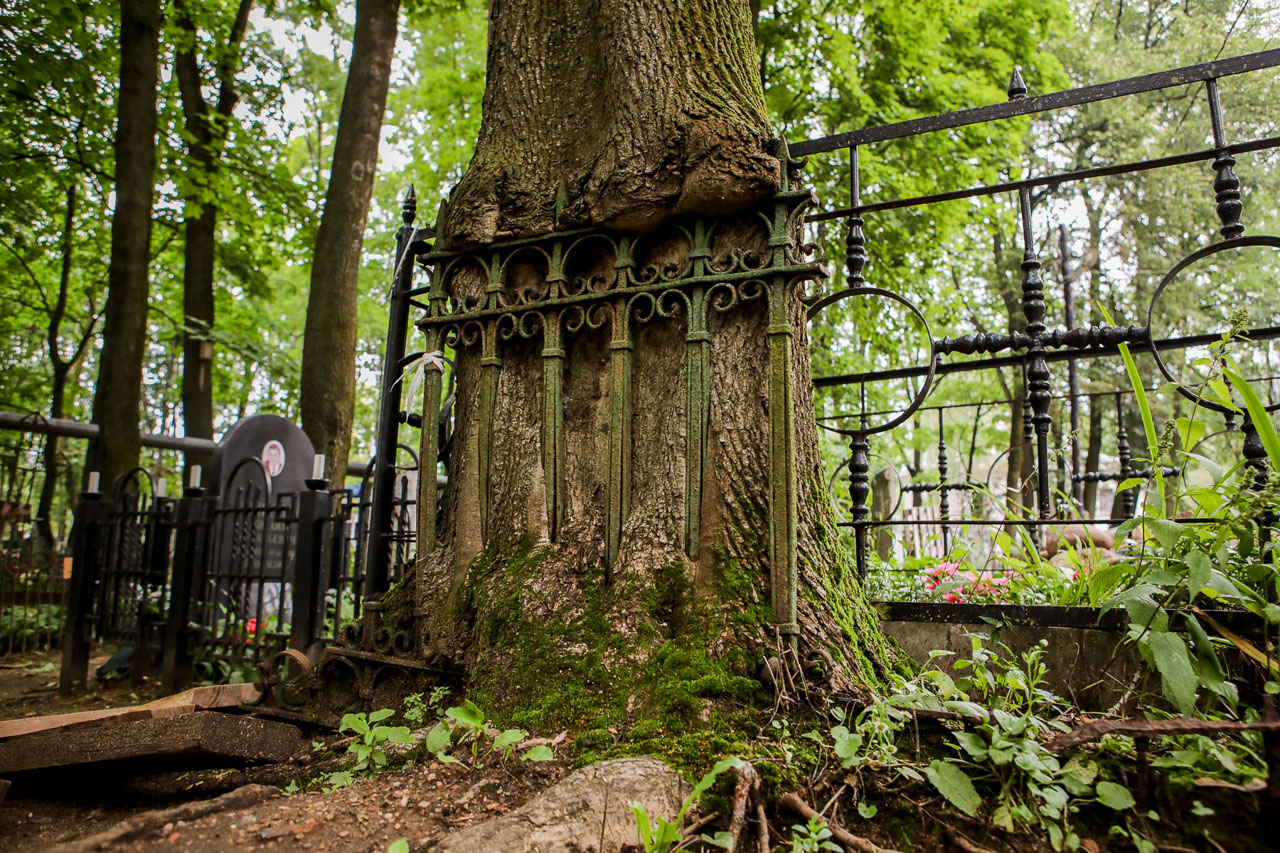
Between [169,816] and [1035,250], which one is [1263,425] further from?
[169,816]

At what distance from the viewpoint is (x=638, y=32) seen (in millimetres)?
3027

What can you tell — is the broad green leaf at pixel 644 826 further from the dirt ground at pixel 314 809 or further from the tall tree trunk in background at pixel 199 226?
the tall tree trunk in background at pixel 199 226

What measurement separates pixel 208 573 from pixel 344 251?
3.70 m

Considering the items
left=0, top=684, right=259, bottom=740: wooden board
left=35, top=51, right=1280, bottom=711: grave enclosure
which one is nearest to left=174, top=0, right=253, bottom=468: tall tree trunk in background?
left=0, top=684, right=259, bottom=740: wooden board

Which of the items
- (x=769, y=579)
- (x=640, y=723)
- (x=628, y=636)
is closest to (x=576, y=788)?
(x=640, y=723)

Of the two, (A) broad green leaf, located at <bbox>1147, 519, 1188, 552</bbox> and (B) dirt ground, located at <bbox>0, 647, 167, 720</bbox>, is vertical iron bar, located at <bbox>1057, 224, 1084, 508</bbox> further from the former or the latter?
(B) dirt ground, located at <bbox>0, 647, 167, 720</bbox>

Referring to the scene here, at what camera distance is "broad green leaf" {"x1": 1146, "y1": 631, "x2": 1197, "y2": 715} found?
2006 mm

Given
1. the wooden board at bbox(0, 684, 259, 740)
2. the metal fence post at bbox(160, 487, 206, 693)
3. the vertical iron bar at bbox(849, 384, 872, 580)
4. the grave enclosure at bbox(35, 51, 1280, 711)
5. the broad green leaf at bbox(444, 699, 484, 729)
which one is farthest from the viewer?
the metal fence post at bbox(160, 487, 206, 693)

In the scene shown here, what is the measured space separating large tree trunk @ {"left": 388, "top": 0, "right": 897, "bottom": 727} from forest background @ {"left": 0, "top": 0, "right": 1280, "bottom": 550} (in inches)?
215

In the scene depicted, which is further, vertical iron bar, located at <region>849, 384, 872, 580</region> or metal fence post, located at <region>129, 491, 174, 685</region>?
metal fence post, located at <region>129, 491, 174, 685</region>

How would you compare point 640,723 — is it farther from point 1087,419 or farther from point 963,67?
point 1087,419

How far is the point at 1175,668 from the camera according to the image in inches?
80.7

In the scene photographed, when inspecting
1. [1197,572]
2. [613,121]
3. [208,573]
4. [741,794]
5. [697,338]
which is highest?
[613,121]

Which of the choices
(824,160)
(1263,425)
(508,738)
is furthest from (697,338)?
(824,160)
